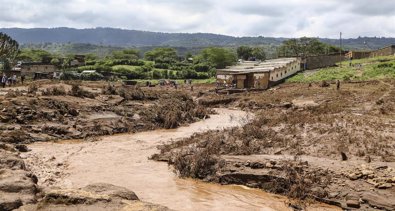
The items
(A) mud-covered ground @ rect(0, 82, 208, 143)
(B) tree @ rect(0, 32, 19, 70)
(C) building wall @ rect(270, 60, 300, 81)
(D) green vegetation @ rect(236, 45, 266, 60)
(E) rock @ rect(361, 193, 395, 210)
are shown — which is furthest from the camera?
(D) green vegetation @ rect(236, 45, 266, 60)

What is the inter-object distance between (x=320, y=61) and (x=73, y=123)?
189 feet

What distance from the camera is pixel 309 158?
18250 mm

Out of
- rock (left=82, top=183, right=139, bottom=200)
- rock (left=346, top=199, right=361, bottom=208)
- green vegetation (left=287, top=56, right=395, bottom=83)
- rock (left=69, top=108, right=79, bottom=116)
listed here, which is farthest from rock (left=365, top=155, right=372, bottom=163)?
green vegetation (left=287, top=56, right=395, bottom=83)

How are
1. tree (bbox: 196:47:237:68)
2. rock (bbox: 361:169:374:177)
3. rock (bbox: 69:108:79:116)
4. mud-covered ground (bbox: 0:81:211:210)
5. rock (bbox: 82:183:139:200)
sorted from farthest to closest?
tree (bbox: 196:47:237:68), rock (bbox: 69:108:79:116), rock (bbox: 361:169:374:177), rock (bbox: 82:183:139:200), mud-covered ground (bbox: 0:81:211:210)

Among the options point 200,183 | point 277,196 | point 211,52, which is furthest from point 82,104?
point 211,52

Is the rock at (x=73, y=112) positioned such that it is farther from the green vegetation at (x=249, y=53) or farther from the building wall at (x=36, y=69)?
the green vegetation at (x=249, y=53)

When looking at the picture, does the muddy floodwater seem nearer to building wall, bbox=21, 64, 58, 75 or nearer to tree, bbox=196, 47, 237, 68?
building wall, bbox=21, 64, 58, 75

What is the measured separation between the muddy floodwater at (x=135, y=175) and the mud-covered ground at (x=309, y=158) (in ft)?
2.11

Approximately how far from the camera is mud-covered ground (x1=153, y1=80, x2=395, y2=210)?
595 inches

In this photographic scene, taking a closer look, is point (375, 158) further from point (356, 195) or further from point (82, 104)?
point (82, 104)

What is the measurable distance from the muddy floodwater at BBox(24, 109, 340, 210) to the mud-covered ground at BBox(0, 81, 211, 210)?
1.47 meters

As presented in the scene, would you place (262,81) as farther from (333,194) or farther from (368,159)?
(333,194)

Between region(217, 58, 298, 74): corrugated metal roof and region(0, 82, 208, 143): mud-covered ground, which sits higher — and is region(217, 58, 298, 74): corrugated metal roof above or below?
above

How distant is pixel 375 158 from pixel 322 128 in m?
5.15
